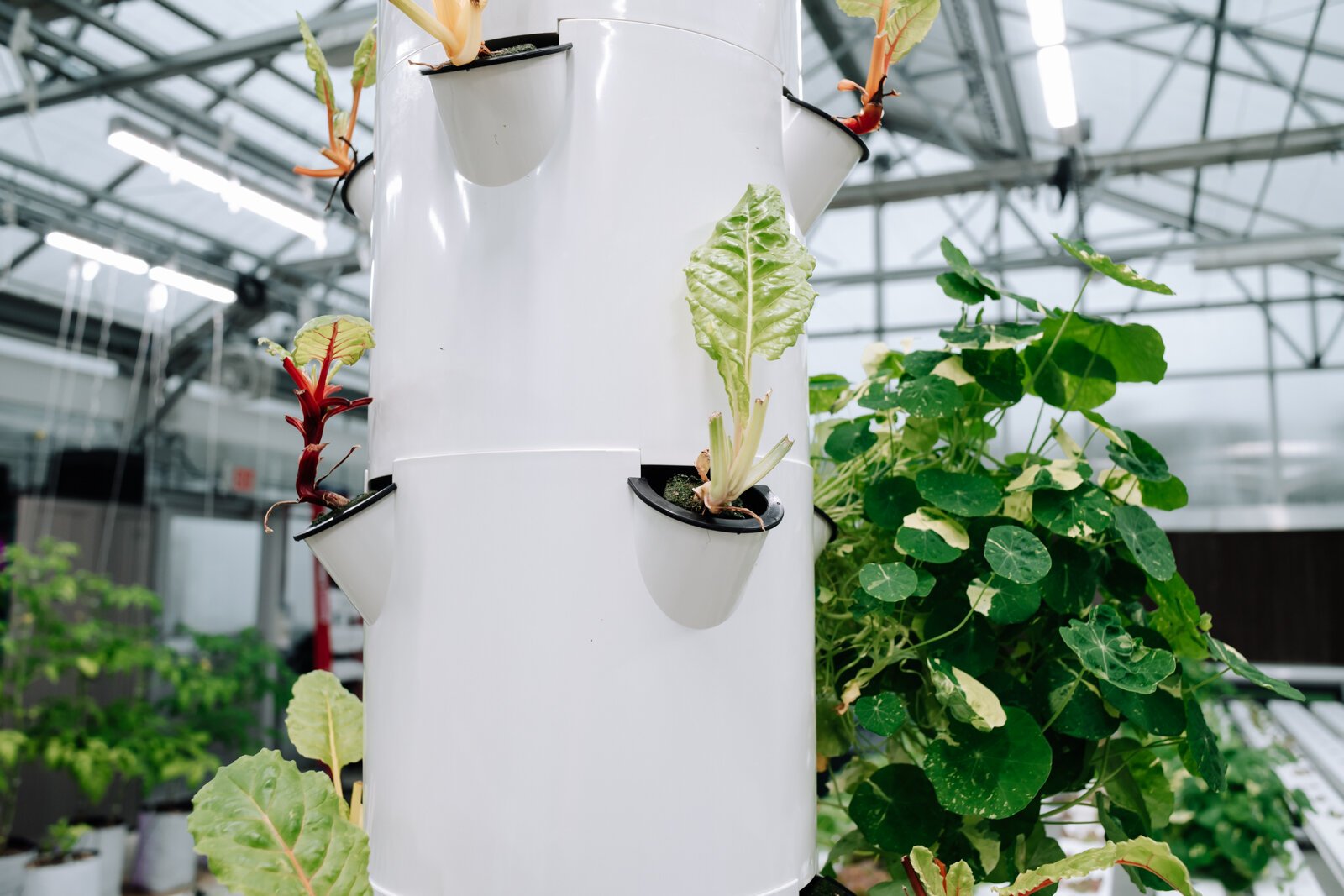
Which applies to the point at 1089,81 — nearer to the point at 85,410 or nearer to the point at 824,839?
the point at 824,839

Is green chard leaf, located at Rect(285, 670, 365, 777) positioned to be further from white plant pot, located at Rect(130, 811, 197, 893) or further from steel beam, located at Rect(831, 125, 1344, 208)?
steel beam, located at Rect(831, 125, 1344, 208)

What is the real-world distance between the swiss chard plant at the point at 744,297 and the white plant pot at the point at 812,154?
0.21 meters

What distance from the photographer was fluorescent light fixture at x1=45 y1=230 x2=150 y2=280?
166 inches

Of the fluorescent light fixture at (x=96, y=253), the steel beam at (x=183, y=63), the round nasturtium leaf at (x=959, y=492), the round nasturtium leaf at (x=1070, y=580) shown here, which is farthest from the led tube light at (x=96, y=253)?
the round nasturtium leaf at (x=1070, y=580)

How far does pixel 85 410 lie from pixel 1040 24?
4.58m

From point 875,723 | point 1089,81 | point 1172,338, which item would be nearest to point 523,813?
point 875,723

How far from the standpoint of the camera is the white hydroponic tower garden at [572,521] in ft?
2.38

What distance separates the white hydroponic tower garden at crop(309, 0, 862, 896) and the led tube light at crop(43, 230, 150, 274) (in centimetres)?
426

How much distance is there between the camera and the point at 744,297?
0.69 meters

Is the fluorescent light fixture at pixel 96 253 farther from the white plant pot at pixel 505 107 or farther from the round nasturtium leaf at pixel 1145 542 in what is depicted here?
the round nasturtium leaf at pixel 1145 542

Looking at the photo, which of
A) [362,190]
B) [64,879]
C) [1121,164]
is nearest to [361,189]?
[362,190]

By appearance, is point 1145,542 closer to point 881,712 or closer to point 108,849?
point 881,712

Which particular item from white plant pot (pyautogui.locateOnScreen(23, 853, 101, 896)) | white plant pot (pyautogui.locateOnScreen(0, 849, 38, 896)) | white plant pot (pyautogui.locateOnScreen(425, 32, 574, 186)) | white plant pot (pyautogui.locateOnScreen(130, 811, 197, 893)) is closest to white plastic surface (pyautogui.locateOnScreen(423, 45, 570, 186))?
white plant pot (pyautogui.locateOnScreen(425, 32, 574, 186))

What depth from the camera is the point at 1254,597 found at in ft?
22.7
